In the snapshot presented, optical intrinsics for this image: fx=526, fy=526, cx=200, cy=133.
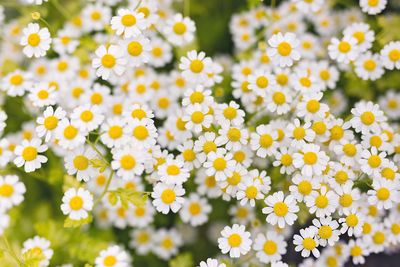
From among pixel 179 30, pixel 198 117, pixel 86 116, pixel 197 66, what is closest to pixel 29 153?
pixel 86 116

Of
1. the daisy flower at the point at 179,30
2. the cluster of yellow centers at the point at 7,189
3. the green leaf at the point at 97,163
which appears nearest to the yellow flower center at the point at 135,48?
the daisy flower at the point at 179,30

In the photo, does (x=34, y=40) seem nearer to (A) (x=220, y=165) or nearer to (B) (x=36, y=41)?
(B) (x=36, y=41)

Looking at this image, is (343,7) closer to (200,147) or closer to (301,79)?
(301,79)

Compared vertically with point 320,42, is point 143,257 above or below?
below

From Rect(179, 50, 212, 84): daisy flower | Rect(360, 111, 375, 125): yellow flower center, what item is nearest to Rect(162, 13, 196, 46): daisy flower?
Rect(179, 50, 212, 84): daisy flower

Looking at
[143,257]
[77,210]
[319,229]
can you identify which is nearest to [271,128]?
[319,229]

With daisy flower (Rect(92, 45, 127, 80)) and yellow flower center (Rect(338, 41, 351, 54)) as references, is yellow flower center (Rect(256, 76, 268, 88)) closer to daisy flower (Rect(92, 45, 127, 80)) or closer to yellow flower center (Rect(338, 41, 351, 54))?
yellow flower center (Rect(338, 41, 351, 54))

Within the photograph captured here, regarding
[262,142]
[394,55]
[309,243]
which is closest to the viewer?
[309,243]
